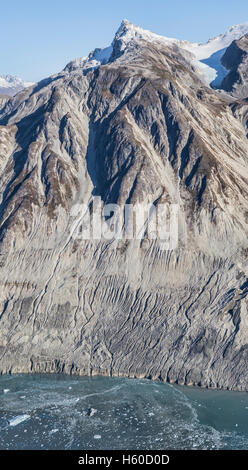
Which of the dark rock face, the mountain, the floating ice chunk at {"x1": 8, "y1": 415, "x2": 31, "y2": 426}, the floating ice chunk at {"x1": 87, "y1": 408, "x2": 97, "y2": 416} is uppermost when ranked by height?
the dark rock face

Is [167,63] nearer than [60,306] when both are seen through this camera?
No

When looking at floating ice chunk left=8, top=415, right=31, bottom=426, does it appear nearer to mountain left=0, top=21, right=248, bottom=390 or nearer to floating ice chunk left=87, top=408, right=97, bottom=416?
floating ice chunk left=87, top=408, right=97, bottom=416

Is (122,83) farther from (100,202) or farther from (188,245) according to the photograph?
(188,245)

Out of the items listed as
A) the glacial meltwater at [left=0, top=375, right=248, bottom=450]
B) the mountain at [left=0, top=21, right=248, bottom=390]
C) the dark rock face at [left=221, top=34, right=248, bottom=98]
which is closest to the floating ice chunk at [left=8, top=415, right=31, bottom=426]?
the glacial meltwater at [left=0, top=375, right=248, bottom=450]
